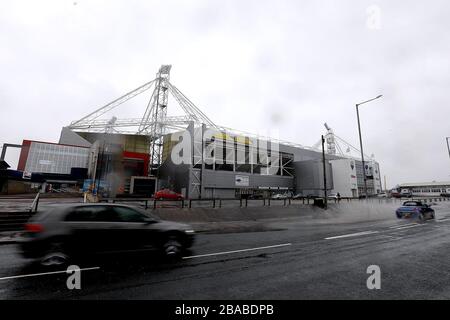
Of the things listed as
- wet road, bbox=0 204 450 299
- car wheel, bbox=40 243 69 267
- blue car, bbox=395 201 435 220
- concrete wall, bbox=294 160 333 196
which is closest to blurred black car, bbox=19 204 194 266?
car wheel, bbox=40 243 69 267

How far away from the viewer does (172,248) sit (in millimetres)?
6406

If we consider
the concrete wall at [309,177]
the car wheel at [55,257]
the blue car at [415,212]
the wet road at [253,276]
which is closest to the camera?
the wet road at [253,276]

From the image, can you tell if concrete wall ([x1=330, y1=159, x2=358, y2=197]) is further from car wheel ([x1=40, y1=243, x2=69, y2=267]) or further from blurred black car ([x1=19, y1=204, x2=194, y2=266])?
car wheel ([x1=40, y1=243, x2=69, y2=267])

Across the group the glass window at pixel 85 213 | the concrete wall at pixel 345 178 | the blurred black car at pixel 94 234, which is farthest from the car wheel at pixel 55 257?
the concrete wall at pixel 345 178

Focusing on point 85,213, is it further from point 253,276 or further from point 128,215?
point 253,276

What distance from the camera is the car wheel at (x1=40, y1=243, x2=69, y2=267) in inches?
203

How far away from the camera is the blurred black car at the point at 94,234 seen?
5195 millimetres

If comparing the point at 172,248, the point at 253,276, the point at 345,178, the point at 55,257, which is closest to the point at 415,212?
the point at 253,276

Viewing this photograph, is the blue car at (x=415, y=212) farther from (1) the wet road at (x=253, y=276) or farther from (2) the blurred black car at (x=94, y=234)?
(2) the blurred black car at (x=94, y=234)
